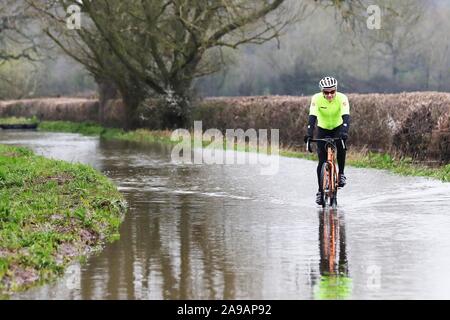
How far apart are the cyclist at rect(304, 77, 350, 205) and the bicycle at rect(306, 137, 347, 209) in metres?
0.06

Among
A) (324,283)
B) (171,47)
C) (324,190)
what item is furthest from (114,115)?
(324,283)

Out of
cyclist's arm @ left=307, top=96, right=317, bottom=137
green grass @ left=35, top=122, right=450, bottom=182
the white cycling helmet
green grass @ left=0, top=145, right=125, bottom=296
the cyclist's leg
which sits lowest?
Result: green grass @ left=35, top=122, right=450, bottom=182

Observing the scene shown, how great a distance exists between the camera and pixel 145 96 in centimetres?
4072

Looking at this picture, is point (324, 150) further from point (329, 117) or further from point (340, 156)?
point (329, 117)

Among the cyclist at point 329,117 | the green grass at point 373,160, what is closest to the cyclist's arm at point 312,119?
the cyclist at point 329,117

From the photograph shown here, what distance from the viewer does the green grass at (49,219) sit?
945 centimetres

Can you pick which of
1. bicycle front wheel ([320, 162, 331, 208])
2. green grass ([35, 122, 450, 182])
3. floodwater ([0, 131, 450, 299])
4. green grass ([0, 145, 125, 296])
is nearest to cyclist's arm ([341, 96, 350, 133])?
bicycle front wheel ([320, 162, 331, 208])

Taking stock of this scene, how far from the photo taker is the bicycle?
48.0 ft

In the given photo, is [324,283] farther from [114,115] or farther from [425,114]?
[114,115]

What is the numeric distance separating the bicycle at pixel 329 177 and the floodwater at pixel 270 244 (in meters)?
0.30

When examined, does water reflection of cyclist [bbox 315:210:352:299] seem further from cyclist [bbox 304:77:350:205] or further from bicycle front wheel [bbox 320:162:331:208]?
cyclist [bbox 304:77:350:205]

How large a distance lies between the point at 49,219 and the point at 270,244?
2734 millimetres

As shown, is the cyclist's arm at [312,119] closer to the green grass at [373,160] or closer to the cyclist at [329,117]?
the cyclist at [329,117]
